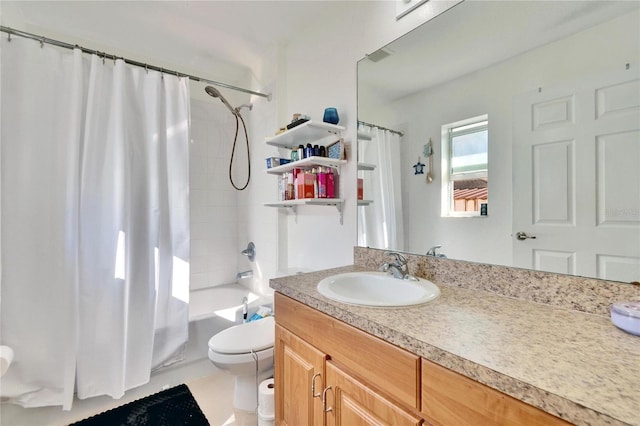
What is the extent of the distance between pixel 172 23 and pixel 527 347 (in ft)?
8.64

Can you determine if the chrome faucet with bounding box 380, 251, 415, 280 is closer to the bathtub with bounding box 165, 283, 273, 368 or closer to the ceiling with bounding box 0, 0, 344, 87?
the bathtub with bounding box 165, 283, 273, 368

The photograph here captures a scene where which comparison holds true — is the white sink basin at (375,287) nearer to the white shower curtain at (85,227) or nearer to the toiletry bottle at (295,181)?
the toiletry bottle at (295,181)

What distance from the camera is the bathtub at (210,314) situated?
6.65ft

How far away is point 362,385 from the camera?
32.1 inches

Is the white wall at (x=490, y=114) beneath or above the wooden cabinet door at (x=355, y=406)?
above

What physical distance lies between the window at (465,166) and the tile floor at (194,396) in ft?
5.10

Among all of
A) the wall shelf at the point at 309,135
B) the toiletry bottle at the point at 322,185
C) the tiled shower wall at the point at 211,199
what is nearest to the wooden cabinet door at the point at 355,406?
the toiletry bottle at the point at 322,185

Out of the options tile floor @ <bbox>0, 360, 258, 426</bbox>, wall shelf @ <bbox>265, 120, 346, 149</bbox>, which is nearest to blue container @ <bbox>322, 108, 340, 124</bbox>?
wall shelf @ <bbox>265, 120, 346, 149</bbox>

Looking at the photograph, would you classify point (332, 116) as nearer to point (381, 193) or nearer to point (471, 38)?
point (381, 193)

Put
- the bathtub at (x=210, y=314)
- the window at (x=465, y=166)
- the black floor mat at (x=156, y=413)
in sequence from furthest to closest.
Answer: the bathtub at (x=210, y=314)
the black floor mat at (x=156, y=413)
the window at (x=465, y=166)

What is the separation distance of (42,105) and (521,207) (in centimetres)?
240

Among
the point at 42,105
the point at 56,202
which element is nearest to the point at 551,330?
the point at 56,202

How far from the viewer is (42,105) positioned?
61.5 inches

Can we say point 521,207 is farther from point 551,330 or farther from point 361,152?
point 361,152
